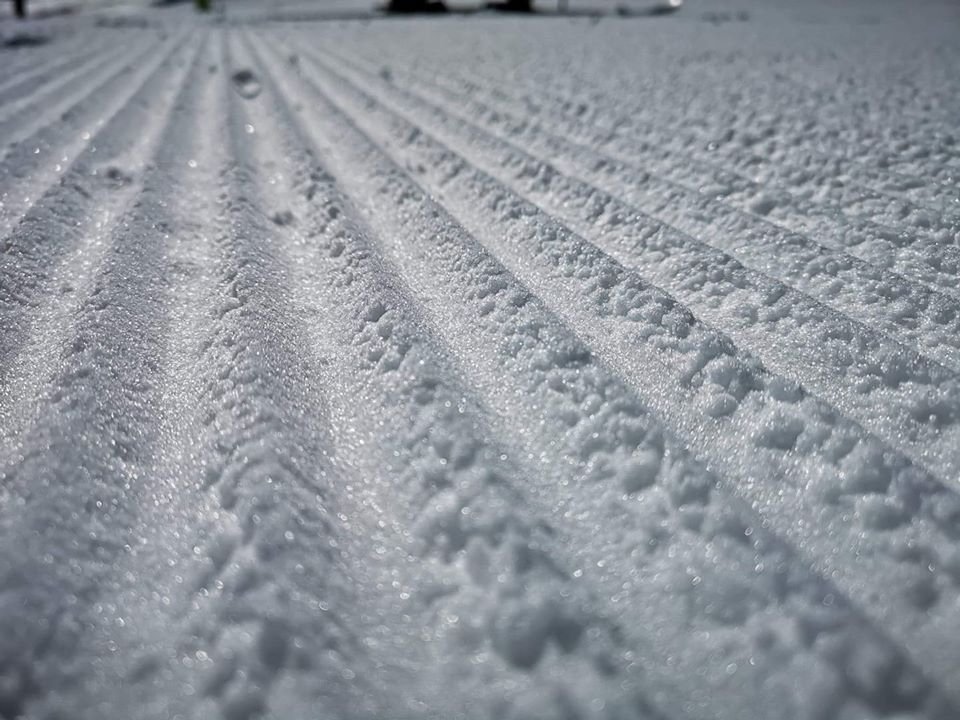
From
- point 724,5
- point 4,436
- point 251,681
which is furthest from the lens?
point 724,5

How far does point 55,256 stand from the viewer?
0.87 meters

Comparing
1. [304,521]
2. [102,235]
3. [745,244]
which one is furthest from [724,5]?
[304,521]

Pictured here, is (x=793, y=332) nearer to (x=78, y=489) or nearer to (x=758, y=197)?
(x=758, y=197)

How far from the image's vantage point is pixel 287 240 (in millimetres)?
943

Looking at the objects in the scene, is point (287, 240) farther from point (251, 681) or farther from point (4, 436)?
point (251, 681)

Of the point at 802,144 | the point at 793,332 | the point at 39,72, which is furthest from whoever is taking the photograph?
the point at 39,72

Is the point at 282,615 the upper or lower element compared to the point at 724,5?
lower

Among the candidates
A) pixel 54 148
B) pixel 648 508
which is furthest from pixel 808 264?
pixel 54 148

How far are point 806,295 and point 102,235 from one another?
1008mm

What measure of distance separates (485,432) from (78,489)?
0.36 m

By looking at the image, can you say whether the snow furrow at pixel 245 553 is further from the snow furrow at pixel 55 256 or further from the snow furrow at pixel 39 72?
the snow furrow at pixel 39 72

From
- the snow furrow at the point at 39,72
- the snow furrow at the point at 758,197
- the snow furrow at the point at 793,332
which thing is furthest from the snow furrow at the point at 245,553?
the snow furrow at the point at 39,72

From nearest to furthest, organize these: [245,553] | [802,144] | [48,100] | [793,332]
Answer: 1. [245,553]
2. [793,332]
3. [802,144]
4. [48,100]

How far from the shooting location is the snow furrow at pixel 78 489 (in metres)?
0.42
